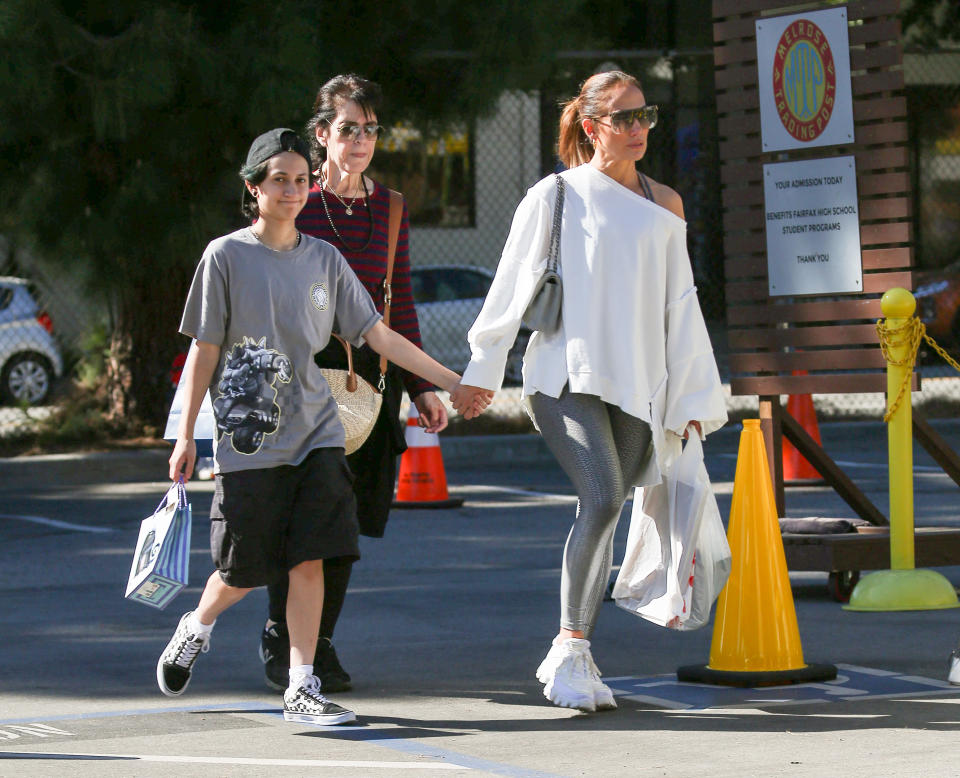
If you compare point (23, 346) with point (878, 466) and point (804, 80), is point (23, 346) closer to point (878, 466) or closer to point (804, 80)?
point (878, 466)

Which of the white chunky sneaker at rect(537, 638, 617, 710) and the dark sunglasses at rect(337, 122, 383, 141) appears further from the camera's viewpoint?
the dark sunglasses at rect(337, 122, 383, 141)

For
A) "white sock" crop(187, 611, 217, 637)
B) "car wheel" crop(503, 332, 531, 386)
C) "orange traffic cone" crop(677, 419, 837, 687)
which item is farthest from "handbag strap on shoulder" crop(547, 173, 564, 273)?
"car wheel" crop(503, 332, 531, 386)

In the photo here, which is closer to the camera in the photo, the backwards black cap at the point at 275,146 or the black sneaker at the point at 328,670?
the backwards black cap at the point at 275,146

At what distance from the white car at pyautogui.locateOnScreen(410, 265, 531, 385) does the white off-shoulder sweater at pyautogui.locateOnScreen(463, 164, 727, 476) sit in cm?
1480

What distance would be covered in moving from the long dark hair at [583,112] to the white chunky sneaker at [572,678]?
61.7 inches

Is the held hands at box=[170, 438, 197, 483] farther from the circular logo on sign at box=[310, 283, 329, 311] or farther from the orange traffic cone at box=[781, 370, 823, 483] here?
the orange traffic cone at box=[781, 370, 823, 483]

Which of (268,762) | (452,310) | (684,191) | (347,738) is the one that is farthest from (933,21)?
(268,762)

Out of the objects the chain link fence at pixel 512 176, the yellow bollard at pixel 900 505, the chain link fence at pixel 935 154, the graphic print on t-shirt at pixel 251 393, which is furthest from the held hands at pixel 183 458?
the chain link fence at pixel 935 154

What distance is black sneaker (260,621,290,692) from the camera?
587cm

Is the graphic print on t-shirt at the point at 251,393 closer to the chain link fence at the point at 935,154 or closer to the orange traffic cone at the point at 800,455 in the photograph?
the orange traffic cone at the point at 800,455

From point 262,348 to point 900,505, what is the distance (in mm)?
3225

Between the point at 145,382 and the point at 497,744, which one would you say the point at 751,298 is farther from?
the point at 145,382

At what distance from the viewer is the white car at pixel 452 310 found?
67.9ft

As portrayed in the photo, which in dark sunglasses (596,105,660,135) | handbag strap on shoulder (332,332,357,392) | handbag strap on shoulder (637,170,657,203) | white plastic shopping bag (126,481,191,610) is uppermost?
dark sunglasses (596,105,660,135)
